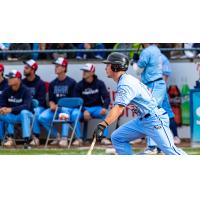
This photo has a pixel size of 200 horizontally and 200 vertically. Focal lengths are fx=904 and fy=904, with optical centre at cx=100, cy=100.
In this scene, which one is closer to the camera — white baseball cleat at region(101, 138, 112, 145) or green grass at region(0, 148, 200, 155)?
green grass at region(0, 148, 200, 155)

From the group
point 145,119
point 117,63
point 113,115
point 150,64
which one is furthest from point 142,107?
point 150,64

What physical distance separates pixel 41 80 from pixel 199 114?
10.3 ft

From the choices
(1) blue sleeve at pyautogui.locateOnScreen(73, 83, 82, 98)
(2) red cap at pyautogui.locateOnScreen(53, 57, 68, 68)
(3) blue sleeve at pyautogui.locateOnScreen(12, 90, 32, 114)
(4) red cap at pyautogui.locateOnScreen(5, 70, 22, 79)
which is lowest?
(3) blue sleeve at pyautogui.locateOnScreen(12, 90, 32, 114)

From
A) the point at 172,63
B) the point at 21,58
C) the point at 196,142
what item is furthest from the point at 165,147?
the point at 21,58

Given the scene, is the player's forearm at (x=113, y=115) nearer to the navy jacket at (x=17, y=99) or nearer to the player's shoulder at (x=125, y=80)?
the player's shoulder at (x=125, y=80)

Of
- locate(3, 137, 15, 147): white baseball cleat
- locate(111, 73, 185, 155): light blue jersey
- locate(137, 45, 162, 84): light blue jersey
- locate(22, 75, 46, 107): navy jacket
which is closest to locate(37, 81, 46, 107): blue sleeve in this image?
locate(22, 75, 46, 107): navy jacket

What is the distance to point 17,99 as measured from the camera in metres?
16.2

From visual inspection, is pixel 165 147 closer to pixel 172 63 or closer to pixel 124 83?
pixel 124 83

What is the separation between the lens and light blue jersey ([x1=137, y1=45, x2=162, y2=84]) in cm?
1458

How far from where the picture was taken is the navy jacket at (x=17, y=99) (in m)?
16.0

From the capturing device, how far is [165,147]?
37.1 ft

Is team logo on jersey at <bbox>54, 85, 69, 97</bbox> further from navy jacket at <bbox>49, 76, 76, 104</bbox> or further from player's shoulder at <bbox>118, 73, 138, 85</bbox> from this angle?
player's shoulder at <bbox>118, 73, 138, 85</bbox>

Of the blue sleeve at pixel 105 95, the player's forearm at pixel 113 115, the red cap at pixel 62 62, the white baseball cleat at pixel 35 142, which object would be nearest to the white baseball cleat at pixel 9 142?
the white baseball cleat at pixel 35 142

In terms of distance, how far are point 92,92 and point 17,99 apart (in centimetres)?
135
